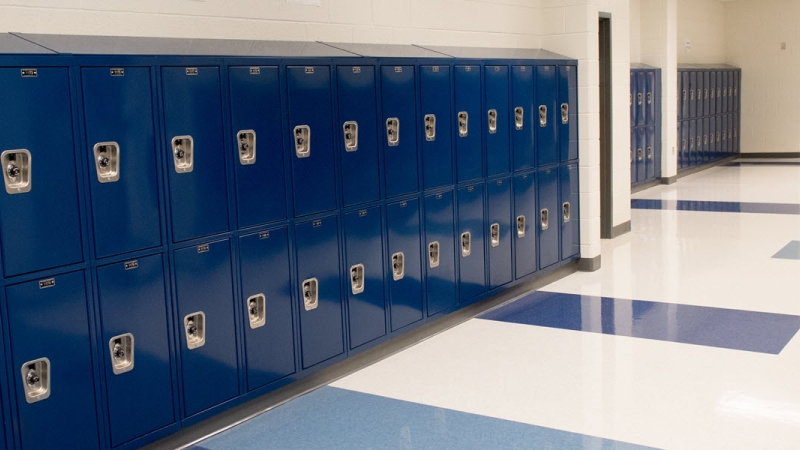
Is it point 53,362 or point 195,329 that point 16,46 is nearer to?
point 53,362

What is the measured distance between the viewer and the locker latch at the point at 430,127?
4957mm

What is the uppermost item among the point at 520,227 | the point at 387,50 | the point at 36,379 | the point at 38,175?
the point at 387,50

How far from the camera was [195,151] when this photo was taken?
3.53m

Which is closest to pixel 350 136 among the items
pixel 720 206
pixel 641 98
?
pixel 720 206

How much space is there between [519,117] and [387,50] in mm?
1366

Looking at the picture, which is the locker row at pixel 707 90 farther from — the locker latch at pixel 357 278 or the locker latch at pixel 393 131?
the locker latch at pixel 357 278

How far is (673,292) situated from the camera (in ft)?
19.6

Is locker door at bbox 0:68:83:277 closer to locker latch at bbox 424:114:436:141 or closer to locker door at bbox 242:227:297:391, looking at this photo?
locker door at bbox 242:227:297:391

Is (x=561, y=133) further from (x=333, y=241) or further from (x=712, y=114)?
(x=712, y=114)

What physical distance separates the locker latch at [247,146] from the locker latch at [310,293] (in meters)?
0.71

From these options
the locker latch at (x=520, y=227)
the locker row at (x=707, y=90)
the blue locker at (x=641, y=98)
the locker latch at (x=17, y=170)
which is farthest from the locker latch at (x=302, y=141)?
the locker row at (x=707, y=90)

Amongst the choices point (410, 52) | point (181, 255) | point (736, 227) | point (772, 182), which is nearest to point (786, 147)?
point (772, 182)

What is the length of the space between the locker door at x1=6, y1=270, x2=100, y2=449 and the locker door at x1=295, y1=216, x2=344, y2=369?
121cm

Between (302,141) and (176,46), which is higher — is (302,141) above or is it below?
below
